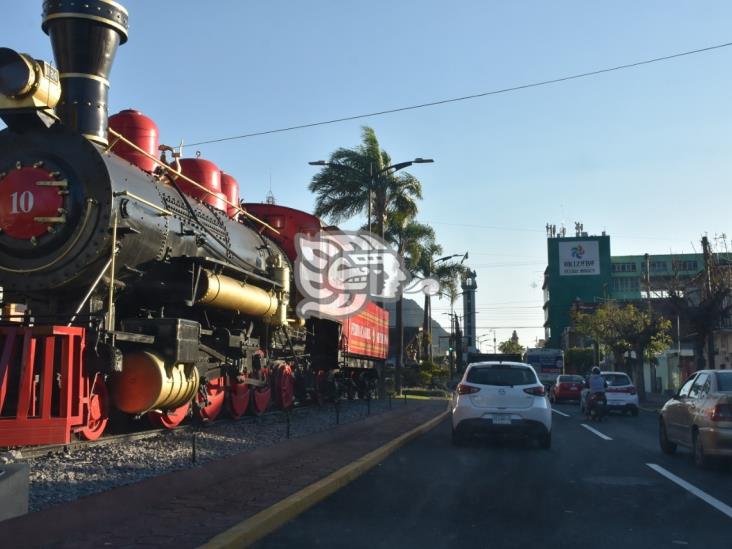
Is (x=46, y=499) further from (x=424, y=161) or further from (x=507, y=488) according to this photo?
(x=424, y=161)

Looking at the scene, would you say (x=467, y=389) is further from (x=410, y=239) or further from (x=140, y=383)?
(x=410, y=239)

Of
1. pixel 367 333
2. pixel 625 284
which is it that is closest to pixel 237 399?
pixel 367 333

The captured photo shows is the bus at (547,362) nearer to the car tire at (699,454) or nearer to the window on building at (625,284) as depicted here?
the car tire at (699,454)

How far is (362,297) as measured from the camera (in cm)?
2194

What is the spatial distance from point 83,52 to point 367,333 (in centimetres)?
1540

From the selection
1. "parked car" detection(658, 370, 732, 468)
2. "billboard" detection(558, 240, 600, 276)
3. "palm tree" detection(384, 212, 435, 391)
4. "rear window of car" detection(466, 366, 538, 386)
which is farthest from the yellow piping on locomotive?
"billboard" detection(558, 240, 600, 276)

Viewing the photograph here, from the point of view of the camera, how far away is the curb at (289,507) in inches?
218

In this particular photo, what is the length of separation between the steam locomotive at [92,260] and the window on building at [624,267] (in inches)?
4264

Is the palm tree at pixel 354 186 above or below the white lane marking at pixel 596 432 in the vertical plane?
above

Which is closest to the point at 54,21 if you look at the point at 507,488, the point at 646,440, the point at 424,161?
the point at 507,488

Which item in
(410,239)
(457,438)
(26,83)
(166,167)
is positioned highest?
(410,239)

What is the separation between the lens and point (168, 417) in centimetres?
1149

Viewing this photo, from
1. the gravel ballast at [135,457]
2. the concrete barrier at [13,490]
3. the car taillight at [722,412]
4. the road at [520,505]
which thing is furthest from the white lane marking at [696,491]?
the concrete barrier at [13,490]

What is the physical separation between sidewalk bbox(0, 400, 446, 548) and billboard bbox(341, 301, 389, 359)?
30.6 feet
